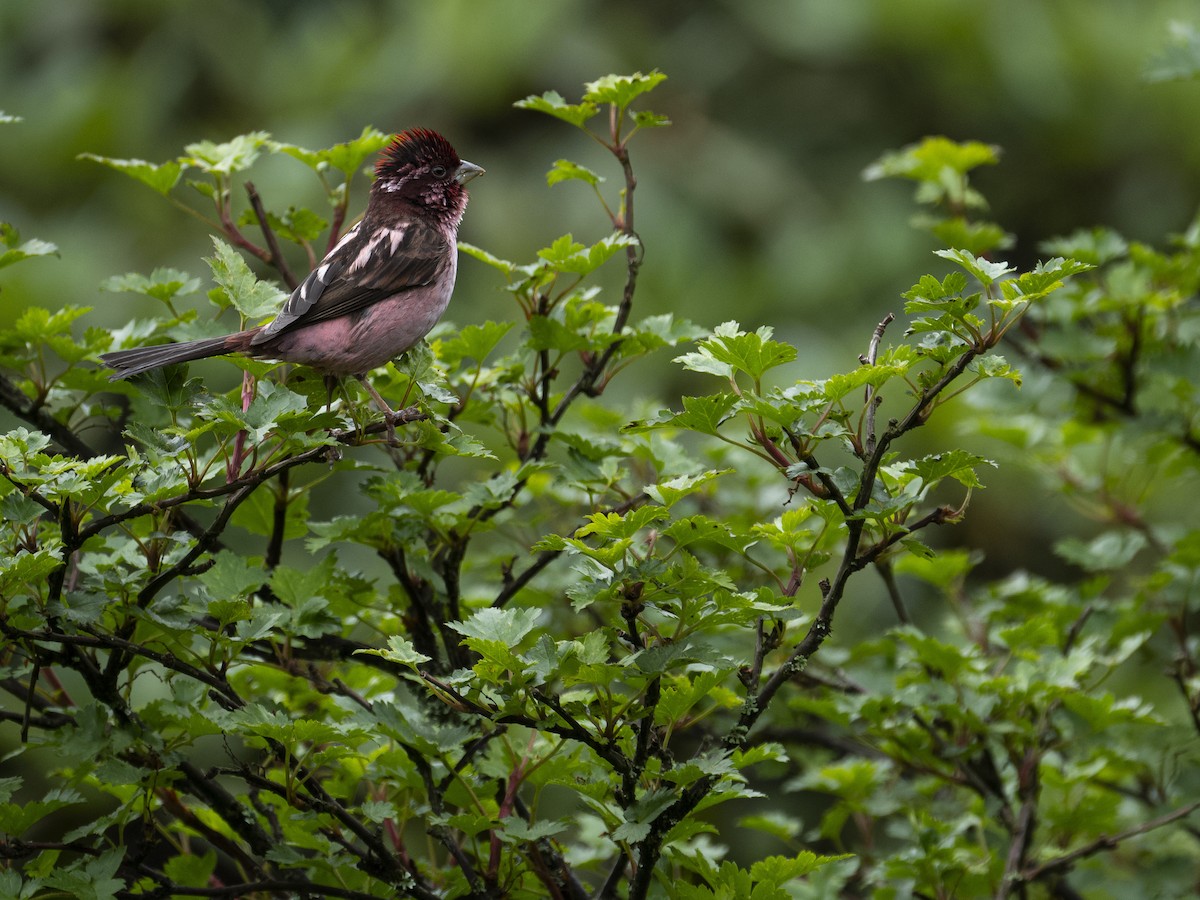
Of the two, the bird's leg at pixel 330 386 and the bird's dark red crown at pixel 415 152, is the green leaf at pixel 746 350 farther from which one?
the bird's dark red crown at pixel 415 152

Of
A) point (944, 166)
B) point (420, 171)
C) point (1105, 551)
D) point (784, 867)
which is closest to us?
point (784, 867)

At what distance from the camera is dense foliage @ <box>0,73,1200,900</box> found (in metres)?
1.87

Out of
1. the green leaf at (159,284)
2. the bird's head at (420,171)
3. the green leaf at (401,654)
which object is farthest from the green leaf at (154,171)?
the green leaf at (401,654)

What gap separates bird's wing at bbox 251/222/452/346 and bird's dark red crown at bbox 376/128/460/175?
0.18 m

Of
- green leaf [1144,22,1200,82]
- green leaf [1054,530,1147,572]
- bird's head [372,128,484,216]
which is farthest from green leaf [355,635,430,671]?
green leaf [1144,22,1200,82]

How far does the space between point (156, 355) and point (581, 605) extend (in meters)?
0.93

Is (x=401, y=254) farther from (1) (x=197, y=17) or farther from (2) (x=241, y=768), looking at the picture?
(1) (x=197, y=17)

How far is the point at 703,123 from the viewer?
8.42m

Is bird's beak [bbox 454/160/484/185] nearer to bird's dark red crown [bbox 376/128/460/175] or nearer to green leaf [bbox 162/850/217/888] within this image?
bird's dark red crown [bbox 376/128/460/175]

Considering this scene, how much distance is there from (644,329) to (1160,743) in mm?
1479

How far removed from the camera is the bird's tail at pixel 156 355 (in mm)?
2158

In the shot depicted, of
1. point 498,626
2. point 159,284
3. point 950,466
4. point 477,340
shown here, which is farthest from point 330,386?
point 950,466

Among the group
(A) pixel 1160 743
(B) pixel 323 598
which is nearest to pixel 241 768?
(B) pixel 323 598

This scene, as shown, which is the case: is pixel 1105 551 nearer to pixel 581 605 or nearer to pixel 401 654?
pixel 581 605
